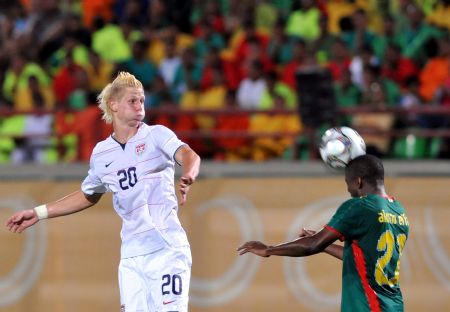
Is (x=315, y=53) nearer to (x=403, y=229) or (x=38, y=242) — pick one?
(x=38, y=242)

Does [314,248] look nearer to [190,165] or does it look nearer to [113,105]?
[190,165]

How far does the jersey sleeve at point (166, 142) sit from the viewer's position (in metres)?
7.41

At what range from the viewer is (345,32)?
14.5 meters

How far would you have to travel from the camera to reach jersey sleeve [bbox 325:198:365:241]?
22.2 feet

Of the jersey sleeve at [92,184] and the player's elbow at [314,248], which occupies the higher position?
the jersey sleeve at [92,184]

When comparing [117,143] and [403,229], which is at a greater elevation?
[117,143]

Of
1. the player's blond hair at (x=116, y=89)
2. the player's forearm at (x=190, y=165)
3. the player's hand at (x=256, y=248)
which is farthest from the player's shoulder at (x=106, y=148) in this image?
the player's hand at (x=256, y=248)

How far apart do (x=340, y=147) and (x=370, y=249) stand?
98 cm

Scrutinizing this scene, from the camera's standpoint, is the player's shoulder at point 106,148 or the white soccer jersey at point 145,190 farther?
the player's shoulder at point 106,148

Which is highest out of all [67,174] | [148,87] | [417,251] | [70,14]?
[70,14]

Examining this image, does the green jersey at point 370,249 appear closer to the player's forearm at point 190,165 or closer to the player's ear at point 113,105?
the player's forearm at point 190,165

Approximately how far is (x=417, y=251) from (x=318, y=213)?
1145 mm

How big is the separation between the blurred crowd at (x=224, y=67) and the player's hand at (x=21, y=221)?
471 cm

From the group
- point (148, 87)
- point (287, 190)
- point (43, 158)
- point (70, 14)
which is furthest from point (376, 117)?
point (70, 14)
